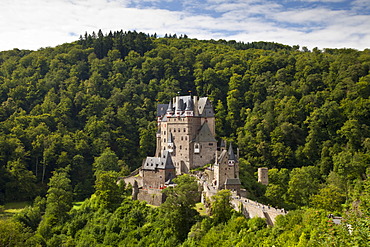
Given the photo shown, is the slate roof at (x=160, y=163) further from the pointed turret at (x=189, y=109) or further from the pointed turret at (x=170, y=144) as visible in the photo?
the pointed turret at (x=189, y=109)

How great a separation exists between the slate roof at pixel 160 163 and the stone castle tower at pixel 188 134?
3317 millimetres

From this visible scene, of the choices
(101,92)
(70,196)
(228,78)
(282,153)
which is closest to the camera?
(70,196)

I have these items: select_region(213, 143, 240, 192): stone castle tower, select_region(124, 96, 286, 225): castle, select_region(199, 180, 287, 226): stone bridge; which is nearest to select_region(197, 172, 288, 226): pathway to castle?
select_region(199, 180, 287, 226): stone bridge

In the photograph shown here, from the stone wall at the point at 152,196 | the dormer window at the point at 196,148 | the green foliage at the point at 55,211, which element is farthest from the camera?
the dormer window at the point at 196,148

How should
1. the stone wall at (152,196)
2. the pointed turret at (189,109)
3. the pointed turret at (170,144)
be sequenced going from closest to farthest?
the stone wall at (152,196), the pointed turret at (189,109), the pointed turret at (170,144)

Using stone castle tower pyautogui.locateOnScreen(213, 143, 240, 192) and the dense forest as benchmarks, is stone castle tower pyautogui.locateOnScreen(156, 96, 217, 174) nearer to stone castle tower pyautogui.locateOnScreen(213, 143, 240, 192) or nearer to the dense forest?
stone castle tower pyautogui.locateOnScreen(213, 143, 240, 192)

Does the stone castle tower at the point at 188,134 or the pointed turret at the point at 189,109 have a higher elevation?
the pointed turret at the point at 189,109

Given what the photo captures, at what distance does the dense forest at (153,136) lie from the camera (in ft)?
150

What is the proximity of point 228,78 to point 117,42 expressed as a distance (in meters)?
36.6

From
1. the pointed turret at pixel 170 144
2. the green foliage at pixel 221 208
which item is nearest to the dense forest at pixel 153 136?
the green foliage at pixel 221 208

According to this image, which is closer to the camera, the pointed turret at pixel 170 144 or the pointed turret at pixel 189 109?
the pointed turret at pixel 189 109

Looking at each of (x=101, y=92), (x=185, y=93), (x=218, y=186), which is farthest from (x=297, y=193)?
(x=101, y=92)

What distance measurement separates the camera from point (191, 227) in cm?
4506

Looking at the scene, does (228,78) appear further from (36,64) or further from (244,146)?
(36,64)
